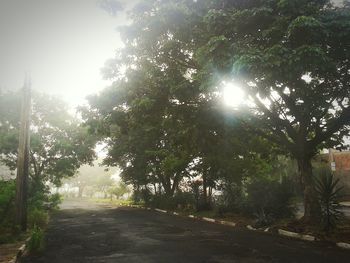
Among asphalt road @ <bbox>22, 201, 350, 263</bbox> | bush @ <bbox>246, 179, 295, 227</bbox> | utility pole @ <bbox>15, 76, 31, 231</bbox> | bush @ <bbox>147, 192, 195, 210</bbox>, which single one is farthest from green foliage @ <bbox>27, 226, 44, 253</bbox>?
bush @ <bbox>147, 192, 195, 210</bbox>

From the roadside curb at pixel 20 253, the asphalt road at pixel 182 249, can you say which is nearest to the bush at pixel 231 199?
the asphalt road at pixel 182 249

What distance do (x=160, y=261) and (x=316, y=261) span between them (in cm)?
371

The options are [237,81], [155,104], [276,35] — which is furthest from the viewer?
[155,104]

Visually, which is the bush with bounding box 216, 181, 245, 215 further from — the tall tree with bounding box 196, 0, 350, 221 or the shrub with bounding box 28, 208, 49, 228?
the shrub with bounding box 28, 208, 49, 228

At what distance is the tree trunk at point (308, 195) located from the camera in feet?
48.3

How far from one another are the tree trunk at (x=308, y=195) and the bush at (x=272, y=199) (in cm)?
237

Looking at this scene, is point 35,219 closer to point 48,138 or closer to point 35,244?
point 35,244

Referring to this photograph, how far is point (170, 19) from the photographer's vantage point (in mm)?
12742

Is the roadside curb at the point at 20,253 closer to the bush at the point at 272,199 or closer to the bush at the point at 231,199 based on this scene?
the bush at the point at 272,199

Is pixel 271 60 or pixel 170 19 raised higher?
pixel 170 19

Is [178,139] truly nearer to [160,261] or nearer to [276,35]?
[276,35]

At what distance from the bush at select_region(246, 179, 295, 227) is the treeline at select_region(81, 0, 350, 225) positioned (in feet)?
0.25

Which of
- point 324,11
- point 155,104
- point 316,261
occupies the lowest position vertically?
point 316,261

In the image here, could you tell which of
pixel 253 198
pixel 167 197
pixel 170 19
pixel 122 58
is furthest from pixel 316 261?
pixel 167 197
